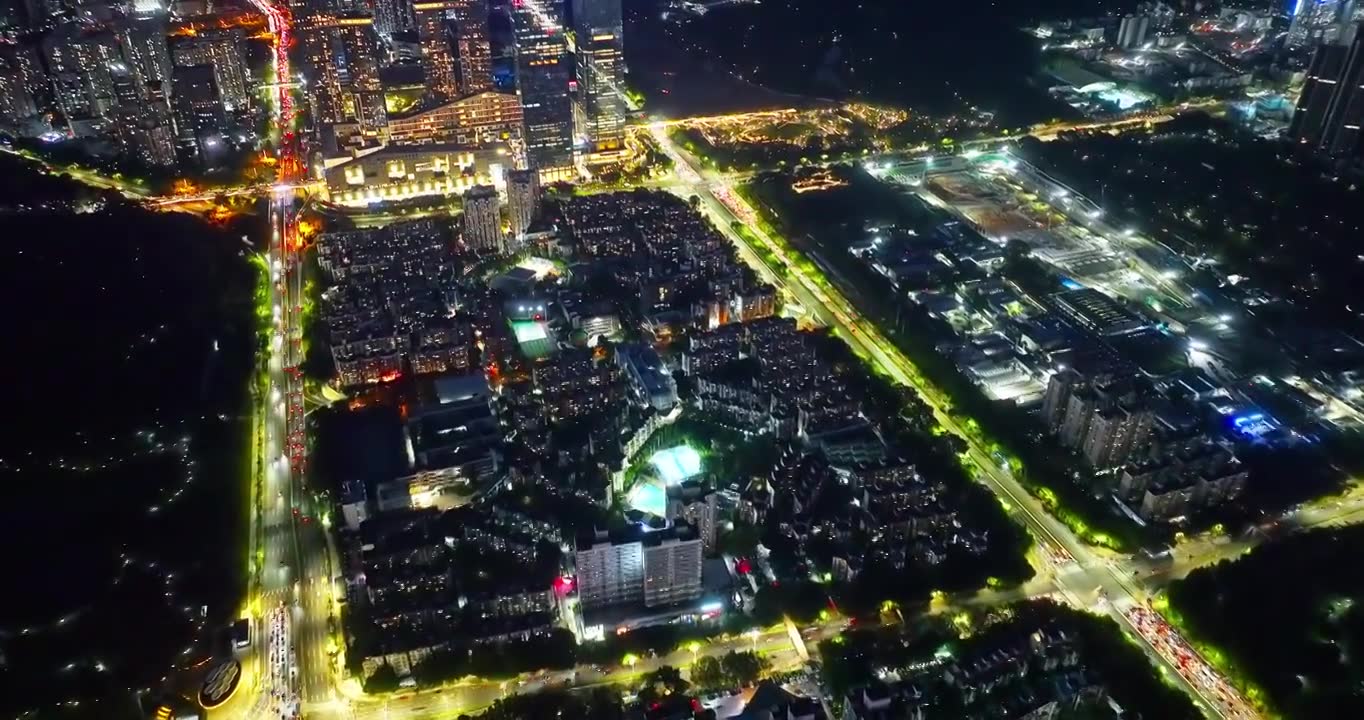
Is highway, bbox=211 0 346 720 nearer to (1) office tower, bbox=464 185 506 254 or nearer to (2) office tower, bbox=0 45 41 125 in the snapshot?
(1) office tower, bbox=464 185 506 254

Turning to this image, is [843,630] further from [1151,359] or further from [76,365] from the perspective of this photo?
[76,365]

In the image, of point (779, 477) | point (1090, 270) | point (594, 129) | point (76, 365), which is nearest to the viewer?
point (779, 477)

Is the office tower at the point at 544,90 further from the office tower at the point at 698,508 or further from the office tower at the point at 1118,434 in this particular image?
the office tower at the point at 1118,434

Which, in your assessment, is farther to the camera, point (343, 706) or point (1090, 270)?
point (1090, 270)

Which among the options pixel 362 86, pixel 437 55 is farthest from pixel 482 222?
pixel 437 55

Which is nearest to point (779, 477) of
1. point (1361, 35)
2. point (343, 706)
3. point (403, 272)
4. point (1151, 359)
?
point (343, 706)

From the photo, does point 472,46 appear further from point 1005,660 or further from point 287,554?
point 1005,660

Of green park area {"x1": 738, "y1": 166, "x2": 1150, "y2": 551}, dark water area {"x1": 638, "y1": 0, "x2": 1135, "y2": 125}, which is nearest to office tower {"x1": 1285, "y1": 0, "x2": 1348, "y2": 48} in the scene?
dark water area {"x1": 638, "y1": 0, "x2": 1135, "y2": 125}

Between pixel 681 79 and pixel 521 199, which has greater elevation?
pixel 521 199
